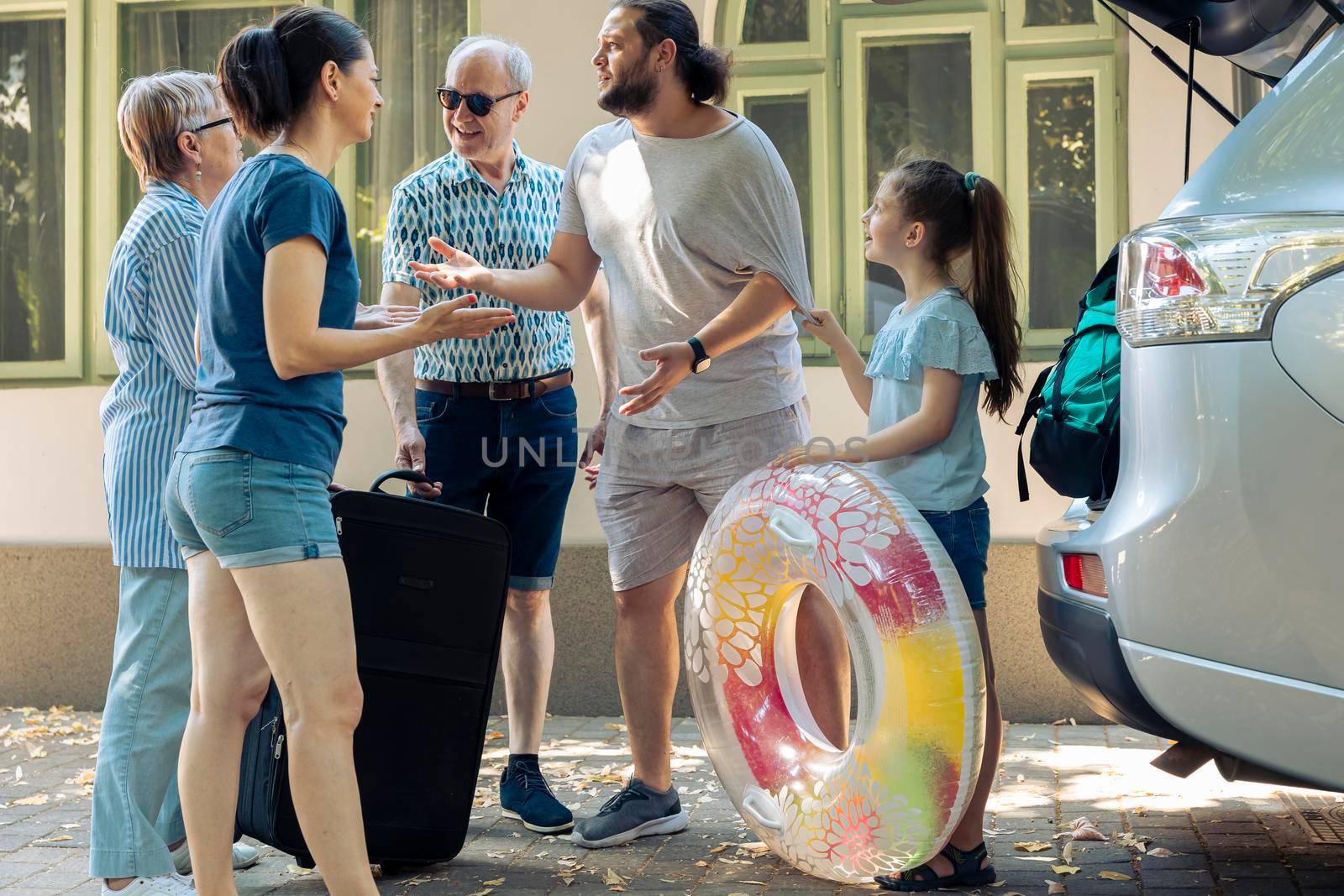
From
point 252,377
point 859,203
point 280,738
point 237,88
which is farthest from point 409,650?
point 859,203

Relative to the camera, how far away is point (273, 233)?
9.25 feet

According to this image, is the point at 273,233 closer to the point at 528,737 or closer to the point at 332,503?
the point at 332,503

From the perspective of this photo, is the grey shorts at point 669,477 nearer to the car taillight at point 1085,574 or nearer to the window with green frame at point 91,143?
the car taillight at point 1085,574

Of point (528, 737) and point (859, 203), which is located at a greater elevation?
point (859, 203)

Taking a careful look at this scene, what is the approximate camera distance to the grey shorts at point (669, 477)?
13.1 ft

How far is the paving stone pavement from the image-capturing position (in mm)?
3693

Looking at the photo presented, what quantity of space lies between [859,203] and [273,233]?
12.3 feet

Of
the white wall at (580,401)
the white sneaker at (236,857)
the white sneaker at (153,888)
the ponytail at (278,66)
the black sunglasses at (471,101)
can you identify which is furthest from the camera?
the white wall at (580,401)

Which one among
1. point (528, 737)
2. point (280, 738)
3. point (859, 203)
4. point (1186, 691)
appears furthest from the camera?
point (859, 203)

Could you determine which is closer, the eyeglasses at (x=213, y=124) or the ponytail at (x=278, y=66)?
the ponytail at (x=278, y=66)

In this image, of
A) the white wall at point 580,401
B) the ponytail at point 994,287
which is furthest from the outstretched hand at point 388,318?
the white wall at point 580,401

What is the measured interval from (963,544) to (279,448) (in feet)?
5.65

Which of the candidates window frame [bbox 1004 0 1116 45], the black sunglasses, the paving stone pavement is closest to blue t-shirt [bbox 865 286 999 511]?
the paving stone pavement

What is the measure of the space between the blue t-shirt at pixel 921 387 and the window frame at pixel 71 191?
463 centimetres
